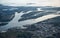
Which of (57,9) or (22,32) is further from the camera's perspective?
(57,9)

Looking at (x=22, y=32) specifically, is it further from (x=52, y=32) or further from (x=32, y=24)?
(x=52, y=32)

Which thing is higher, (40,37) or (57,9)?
(57,9)

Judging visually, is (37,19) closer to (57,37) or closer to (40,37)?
(40,37)

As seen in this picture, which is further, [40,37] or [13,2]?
[13,2]

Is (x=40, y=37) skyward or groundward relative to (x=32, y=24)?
groundward

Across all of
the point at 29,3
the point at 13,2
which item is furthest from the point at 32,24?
the point at 13,2

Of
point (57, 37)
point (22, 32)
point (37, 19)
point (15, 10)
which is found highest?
point (15, 10)

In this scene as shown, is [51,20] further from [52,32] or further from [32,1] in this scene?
[32,1]

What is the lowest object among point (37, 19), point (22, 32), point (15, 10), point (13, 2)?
point (22, 32)

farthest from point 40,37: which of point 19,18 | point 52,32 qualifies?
point 19,18
